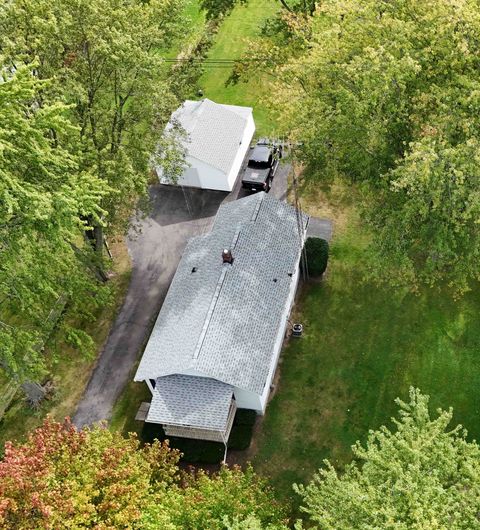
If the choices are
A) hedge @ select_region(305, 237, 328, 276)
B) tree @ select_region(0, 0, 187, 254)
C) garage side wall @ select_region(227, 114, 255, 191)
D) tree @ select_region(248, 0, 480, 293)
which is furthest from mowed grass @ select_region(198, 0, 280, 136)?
tree @ select_region(0, 0, 187, 254)

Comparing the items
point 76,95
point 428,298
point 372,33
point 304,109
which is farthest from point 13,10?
point 428,298

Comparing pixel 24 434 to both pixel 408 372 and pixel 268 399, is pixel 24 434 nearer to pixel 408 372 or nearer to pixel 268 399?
pixel 268 399

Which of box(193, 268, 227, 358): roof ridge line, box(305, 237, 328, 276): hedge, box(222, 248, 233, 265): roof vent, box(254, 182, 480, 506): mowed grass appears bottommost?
box(254, 182, 480, 506): mowed grass

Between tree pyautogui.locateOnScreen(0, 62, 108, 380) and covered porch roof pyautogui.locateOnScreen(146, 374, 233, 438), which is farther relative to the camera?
covered porch roof pyautogui.locateOnScreen(146, 374, 233, 438)

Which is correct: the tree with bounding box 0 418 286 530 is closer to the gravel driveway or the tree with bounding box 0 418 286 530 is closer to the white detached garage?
the gravel driveway

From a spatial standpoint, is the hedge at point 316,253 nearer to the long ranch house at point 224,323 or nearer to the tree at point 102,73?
the long ranch house at point 224,323

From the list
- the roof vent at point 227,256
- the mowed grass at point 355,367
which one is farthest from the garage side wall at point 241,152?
the roof vent at point 227,256
